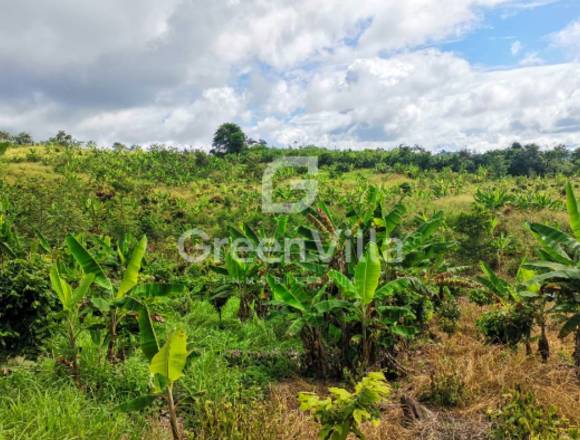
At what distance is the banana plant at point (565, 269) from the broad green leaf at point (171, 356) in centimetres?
344

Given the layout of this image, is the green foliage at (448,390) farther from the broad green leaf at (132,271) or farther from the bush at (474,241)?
the bush at (474,241)

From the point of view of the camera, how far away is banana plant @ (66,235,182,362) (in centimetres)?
429

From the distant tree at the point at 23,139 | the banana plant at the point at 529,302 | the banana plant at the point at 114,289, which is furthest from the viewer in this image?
the distant tree at the point at 23,139

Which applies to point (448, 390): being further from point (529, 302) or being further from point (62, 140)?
point (62, 140)

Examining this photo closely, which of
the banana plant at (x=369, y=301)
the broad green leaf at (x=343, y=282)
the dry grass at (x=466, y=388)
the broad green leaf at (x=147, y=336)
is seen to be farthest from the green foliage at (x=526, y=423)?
the broad green leaf at (x=147, y=336)

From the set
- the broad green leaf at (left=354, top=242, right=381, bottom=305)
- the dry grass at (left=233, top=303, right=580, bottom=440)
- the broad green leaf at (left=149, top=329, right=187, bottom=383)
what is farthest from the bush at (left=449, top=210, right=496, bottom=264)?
the broad green leaf at (left=149, top=329, right=187, bottom=383)

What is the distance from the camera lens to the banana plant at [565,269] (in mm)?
4230

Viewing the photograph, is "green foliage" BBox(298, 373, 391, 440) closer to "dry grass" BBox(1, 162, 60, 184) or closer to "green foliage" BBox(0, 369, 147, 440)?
"green foliage" BBox(0, 369, 147, 440)

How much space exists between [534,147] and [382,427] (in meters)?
43.2

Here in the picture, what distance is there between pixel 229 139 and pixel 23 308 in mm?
41142

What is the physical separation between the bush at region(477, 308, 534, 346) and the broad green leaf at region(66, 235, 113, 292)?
4.57 meters

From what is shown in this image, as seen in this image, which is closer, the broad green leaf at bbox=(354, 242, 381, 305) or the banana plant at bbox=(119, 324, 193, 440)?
the banana plant at bbox=(119, 324, 193, 440)

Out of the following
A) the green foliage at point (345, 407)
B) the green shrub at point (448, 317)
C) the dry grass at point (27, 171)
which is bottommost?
the green shrub at point (448, 317)

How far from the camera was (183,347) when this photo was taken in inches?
117
